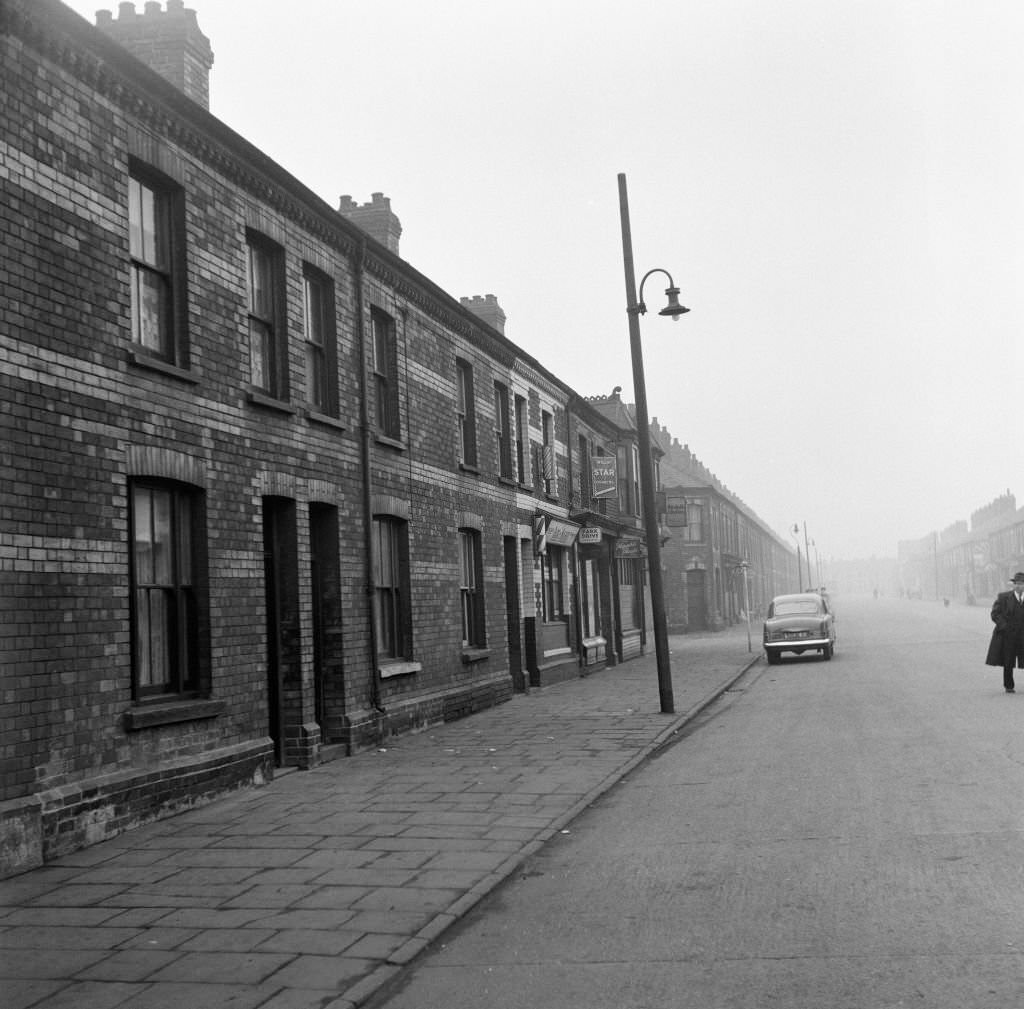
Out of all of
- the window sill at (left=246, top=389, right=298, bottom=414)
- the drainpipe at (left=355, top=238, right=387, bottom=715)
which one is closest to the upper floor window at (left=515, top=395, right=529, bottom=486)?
the drainpipe at (left=355, top=238, right=387, bottom=715)

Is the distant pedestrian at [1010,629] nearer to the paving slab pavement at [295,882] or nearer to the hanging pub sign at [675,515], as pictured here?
the paving slab pavement at [295,882]

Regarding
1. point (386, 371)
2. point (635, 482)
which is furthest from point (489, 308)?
point (635, 482)

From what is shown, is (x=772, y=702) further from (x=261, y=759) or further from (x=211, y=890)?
(x=211, y=890)

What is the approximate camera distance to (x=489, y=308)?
83.5 feet

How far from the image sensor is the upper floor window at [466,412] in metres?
19.2

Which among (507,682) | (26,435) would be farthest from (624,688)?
(26,435)

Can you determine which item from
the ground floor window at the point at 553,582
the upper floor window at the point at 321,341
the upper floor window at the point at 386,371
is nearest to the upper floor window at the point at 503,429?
the ground floor window at the point at 553,582

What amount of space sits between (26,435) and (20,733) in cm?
217

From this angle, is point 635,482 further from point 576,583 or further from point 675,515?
point 576,583

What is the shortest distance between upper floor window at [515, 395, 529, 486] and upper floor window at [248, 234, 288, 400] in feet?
32.3

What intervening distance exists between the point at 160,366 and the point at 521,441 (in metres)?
13.3

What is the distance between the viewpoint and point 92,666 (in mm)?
8828

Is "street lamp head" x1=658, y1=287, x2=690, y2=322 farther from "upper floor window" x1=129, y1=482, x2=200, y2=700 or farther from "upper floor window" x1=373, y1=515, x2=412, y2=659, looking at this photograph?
"upper floor window" x1=129, y1=482, x2=200, y2=700

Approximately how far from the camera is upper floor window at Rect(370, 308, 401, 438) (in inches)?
619
